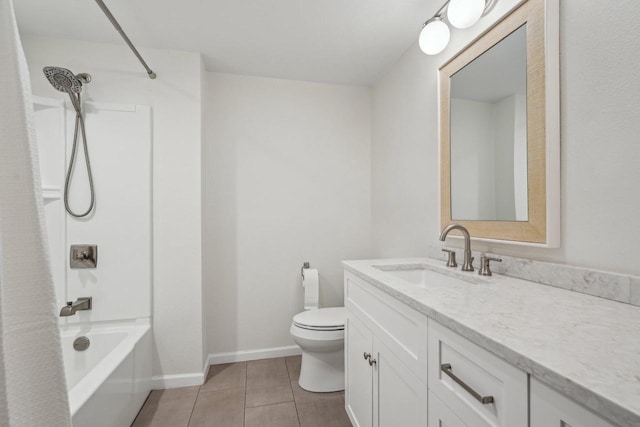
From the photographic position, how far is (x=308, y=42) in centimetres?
199

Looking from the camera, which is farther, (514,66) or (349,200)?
(349,200)

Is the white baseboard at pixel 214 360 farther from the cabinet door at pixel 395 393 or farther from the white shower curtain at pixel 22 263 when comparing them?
the white shower curtain at pixel 22 263

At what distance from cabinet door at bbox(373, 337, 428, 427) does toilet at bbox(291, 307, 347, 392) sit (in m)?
0.64

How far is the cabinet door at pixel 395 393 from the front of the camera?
92cm

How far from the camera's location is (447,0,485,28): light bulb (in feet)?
4.11

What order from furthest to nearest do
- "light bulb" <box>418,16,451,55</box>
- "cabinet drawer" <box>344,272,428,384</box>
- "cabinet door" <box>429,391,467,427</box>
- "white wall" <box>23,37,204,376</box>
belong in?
"white wall" <box>23,37,204,376</box> < "light bulb" <box>418,16,451,55</box> < "cabinet drawer" <box>344,272,428,384</box> < "cabinet door" <box>429,391,467,427</box>

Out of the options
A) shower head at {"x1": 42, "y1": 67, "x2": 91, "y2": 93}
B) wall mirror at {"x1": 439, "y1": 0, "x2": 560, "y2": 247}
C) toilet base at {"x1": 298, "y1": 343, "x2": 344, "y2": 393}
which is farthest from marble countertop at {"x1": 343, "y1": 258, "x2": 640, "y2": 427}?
shower head at {"x1": 42, "y1": 67, "x2": 91, "y2": 93}

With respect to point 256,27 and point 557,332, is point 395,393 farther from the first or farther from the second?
point 256,27

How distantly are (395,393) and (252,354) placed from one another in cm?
166

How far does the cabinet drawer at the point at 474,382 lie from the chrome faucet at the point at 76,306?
2127 mm

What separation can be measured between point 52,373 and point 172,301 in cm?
166

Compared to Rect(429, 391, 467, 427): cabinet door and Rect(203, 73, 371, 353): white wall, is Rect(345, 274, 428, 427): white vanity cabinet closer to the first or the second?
Rect(429, 391, 467, 427): cabinet door

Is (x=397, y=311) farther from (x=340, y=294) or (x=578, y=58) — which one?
(x=340, y=294)

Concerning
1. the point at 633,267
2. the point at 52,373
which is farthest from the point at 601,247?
the point at 52,373
